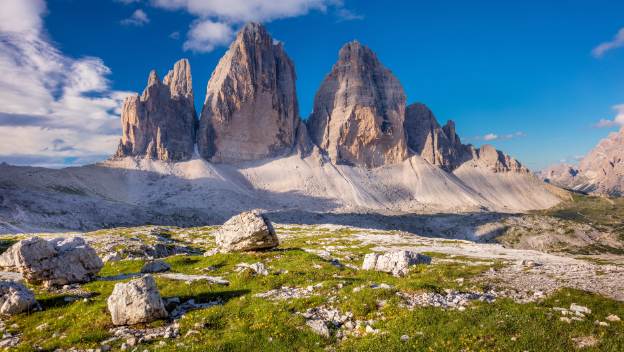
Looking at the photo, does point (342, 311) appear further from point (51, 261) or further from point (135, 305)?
point (51, 261)

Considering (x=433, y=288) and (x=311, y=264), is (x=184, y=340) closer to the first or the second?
(x=433, y=288)

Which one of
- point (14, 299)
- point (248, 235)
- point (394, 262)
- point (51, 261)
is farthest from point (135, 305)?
point (248, 235)

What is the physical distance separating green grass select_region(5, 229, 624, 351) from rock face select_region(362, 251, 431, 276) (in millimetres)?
4323

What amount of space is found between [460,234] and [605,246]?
68.1m

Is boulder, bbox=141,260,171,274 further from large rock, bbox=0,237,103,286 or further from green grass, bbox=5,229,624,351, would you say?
green grass, bbox=5,229,624,351

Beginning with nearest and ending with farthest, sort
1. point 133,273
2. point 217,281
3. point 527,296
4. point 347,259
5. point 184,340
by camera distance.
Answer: point 184,340, point 527,296, point 217,281, point 133,273, point 347,259

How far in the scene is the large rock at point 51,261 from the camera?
26125 mm

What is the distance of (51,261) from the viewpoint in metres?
27.0

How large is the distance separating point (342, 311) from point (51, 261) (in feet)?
71.7

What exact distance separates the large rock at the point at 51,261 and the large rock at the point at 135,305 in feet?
36.7

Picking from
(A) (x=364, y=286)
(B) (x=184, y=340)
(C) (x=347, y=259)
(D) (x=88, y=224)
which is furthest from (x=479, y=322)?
(D) (x=88, y=224)

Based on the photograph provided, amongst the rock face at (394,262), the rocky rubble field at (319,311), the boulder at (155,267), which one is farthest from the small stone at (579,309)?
the boulder at (155,267)

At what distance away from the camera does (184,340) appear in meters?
16.1

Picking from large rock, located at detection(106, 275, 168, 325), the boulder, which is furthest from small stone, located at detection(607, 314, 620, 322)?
the boulder
